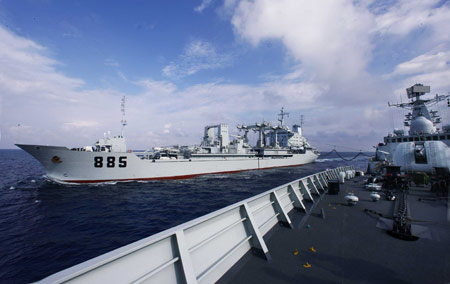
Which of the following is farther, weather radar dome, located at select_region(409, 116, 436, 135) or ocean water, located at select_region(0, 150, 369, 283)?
weather radar dome, located at select_region(409, 116, 436, 135)

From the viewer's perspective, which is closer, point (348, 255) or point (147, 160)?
point (348, 255)

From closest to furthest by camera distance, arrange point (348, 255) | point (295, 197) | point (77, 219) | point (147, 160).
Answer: point (348, 255)
point (295, 197)
point (77, 219)
point (147, 160)

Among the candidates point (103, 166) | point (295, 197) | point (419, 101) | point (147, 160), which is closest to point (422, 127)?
point (419, 101)

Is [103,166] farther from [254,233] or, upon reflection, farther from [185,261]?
[185,261]

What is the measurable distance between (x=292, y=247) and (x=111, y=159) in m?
23.7

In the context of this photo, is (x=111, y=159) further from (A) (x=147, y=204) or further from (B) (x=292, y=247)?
(B) (x=292, y=247)

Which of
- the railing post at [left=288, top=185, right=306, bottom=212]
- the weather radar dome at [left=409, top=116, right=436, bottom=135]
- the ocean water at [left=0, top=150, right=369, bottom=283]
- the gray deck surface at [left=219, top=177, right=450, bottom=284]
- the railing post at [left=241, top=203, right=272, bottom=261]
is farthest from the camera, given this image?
the weather radar dome at [left=409, top=116, right=436, bottom=135]

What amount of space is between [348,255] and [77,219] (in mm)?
13696

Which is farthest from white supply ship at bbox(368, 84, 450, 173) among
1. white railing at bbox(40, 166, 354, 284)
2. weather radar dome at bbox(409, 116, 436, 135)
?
white railing at bbox(40, 166, 354, 284)

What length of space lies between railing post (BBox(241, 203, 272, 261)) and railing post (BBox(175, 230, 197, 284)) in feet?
4.86

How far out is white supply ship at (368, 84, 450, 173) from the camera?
43.2 ft

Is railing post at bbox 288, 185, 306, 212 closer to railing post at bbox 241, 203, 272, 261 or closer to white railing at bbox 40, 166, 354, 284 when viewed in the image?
white railing at bbox 40, 166, 354, 284

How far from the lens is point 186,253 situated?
2.18 meters

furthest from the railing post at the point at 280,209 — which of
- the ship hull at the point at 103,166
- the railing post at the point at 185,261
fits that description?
the ship hull at the point at 103,166
